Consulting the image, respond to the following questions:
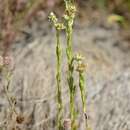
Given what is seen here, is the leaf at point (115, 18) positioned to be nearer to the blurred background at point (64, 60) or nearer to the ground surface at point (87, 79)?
the blurred background at point (64, 60)

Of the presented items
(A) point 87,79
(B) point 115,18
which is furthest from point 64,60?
(B) point 115,18

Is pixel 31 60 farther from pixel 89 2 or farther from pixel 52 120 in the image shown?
pixel 89 2

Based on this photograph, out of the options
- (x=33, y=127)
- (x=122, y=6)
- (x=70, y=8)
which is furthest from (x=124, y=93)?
(x=122, y=6)

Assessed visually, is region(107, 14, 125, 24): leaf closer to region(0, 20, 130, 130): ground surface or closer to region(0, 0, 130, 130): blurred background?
region(0, 0, 130, 130): blurred background

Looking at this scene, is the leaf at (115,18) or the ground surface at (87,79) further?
the leaf at (115,18)

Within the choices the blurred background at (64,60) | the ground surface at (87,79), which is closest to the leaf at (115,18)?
the blurred background at (64,60)

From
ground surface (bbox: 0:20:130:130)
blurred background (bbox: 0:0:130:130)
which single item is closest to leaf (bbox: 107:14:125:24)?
blurred background (bbox: 0:0:130:130)

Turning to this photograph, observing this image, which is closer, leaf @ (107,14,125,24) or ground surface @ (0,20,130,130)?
ground surface @ (0,20,130,130)
